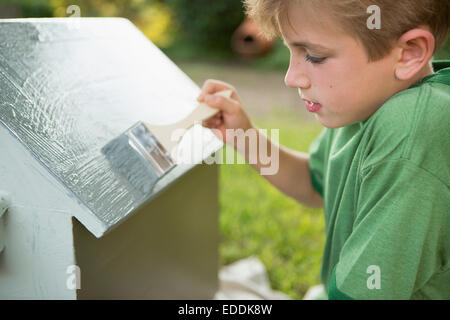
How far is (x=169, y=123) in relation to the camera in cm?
124

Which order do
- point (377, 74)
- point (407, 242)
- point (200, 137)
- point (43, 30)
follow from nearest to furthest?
point (407, 242) < point (377, 74) < point (43, 30) < point (200, 137)

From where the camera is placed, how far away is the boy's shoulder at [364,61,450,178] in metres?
0.90

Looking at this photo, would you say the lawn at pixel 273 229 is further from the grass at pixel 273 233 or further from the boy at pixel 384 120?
the boy at pixel 384 120

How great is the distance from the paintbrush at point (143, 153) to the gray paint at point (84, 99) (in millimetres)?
20

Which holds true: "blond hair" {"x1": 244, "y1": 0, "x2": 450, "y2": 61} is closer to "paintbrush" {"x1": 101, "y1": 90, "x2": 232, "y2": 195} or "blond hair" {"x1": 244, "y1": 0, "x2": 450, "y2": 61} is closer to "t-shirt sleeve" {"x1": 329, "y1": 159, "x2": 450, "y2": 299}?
"t-shirt sleeve" {"x1": 329, "y1": 159, "x2": 450, "y2": 299}

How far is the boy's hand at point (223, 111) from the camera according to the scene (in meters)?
1.31

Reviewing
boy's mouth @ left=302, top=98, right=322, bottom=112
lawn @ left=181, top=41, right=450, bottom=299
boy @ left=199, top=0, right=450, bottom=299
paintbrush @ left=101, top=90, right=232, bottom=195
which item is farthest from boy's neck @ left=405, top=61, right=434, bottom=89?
paintbrush @ left=101, top=90, right=232, bottom=195

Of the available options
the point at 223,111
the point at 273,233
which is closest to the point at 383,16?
the point at 223,111

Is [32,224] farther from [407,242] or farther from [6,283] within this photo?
[407,242]

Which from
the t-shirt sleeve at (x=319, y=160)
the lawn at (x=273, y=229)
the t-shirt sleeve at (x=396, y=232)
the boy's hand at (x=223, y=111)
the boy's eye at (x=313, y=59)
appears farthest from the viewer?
the lawn at (x=273, y=229)

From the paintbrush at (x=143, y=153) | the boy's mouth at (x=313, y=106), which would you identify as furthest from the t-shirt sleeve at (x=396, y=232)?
the paintbrush at (x=143, y=153)

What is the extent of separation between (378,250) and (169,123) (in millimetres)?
604

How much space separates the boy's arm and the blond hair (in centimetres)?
52

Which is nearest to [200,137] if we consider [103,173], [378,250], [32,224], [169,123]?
[169,123]
